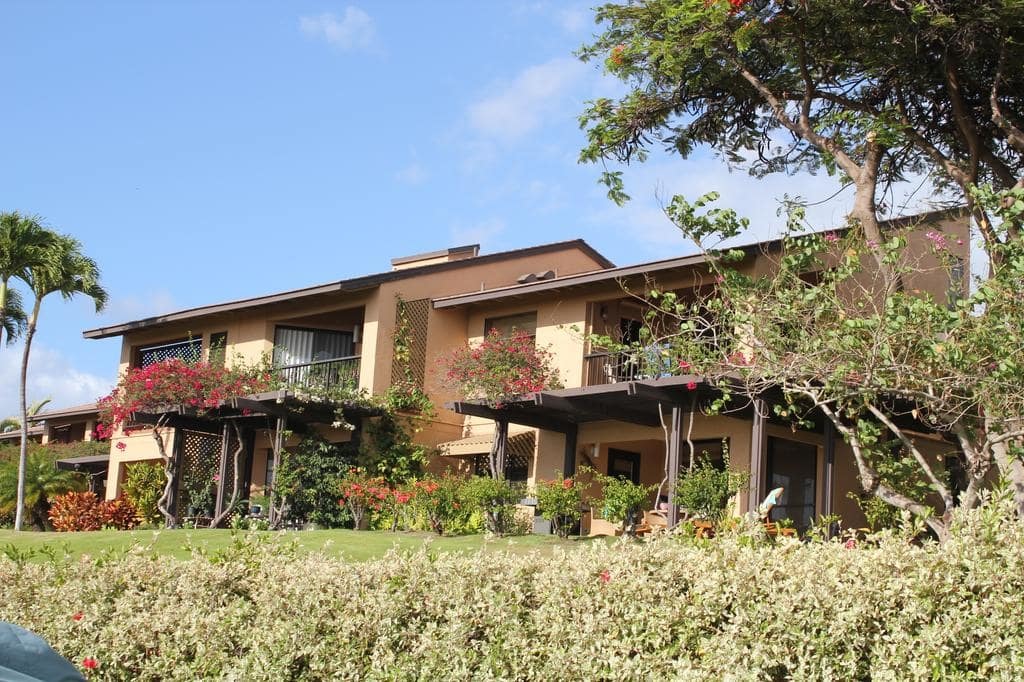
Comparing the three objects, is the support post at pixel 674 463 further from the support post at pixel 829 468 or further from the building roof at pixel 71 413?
the building roof at pixel 71 413

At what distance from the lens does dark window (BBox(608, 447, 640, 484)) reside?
23.3m

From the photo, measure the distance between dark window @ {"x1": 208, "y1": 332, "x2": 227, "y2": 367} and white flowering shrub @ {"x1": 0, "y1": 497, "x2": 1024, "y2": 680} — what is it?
16201 mm

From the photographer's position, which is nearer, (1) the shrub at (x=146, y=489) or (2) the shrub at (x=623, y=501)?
(2) the shrub at (x=623, y=501)

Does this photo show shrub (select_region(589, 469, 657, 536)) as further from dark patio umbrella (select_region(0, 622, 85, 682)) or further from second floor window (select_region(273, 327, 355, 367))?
dark patio umbrella (select_region(0, 622, 85, 682))

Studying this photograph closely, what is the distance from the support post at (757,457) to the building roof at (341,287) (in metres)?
8.91

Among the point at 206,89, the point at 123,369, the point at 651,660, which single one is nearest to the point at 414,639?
the point at 651,660

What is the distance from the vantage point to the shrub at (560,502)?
64.3 ft

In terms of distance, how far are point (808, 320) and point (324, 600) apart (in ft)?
17.8

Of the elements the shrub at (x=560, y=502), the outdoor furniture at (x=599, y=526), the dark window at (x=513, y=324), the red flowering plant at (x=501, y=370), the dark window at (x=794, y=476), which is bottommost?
the outdoor furniture at (x=599, y=526)

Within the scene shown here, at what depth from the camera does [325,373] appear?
25141 millimetres

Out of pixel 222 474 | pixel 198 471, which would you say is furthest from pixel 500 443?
pixel 198 471

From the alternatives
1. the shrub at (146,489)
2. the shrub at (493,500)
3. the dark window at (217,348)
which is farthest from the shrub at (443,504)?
the shrub at (146,489)

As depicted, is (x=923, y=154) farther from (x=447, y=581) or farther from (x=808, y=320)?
(x=447, y=581)

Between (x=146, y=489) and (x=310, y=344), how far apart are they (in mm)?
5170
